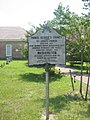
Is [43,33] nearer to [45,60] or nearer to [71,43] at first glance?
[45,60]

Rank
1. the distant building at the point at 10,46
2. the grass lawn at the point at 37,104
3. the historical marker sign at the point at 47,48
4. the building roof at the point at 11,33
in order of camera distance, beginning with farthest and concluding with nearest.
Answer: the building roof at the point at 11,33
the distant building at the point at 10,46
the grass lawn at the point at 37,104
the historical marker sign at the point at 47,48

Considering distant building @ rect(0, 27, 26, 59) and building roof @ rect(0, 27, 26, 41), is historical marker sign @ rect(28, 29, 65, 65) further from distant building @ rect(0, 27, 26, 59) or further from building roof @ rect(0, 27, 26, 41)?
distant building @ rect(0, 27, 26, 59)

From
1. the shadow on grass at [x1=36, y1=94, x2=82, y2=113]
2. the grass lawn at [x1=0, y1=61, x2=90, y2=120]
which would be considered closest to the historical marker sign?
the grass lawn at [x1=0, y1=61, x2=90, y2=120]

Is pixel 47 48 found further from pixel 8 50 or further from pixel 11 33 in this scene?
pixel 11 33

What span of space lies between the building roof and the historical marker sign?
1577 inches

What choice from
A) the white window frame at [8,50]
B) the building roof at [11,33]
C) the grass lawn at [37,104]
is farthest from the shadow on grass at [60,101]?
the white window frame at [8,50]

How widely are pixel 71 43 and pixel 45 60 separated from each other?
16.4 ft

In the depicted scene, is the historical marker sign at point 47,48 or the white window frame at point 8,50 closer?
the historical marker sign at point 47,48

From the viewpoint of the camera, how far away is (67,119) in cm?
911

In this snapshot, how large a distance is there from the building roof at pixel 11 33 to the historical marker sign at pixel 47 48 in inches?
1577

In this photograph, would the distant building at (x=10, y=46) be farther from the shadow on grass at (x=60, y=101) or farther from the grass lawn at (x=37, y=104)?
the shadow on grass at (x=60, y=101)

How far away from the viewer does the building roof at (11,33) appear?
166 ft

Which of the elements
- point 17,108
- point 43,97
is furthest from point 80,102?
point 17,108

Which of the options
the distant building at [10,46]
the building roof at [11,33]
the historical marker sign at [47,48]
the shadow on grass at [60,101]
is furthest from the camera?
the building roof at [11,33]
